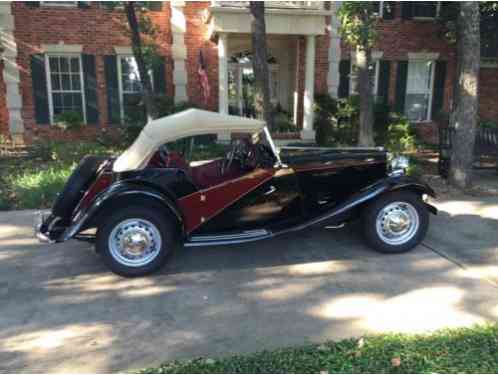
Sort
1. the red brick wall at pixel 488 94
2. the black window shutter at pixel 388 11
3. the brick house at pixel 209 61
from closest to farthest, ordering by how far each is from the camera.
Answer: the brick house at pixel 209 61 < the black window shutter at pixel 388 11 < the red brick wall at pixel 488 94

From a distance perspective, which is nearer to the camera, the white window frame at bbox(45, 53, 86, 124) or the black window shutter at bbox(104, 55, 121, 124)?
the white window frame at bbox(45, 53, 86, 124)

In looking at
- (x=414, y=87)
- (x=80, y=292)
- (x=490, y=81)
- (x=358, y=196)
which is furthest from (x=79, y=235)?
(x=490, y=81)

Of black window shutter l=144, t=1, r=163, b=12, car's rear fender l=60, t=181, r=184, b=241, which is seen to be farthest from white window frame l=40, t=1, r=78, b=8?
car's rear fender l=60, t=181, r=184, b=241

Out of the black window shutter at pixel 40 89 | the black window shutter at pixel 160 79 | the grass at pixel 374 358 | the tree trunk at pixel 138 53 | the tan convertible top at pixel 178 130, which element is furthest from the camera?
the black window shutter at pixel 160 79

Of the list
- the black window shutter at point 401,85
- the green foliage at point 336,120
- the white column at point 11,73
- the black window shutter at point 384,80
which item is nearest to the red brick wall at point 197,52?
the green foliage at point 336,120

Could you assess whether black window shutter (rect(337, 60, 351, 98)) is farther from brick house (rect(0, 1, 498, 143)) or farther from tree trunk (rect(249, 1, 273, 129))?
tree trunk (rect(249, 1, 273, 129))

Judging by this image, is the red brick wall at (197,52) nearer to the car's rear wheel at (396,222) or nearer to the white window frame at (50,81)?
the white window frame at (50,81)

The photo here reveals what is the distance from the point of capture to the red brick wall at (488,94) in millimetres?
14656

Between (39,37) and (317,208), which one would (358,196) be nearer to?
(317,208)

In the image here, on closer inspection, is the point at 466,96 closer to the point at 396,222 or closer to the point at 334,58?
the point at 396,222

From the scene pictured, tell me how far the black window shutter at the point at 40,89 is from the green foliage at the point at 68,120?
391mm

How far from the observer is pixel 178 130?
474 cm

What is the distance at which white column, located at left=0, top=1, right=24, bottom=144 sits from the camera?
484 inches

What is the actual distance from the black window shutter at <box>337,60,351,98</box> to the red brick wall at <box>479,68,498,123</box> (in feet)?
15.1
